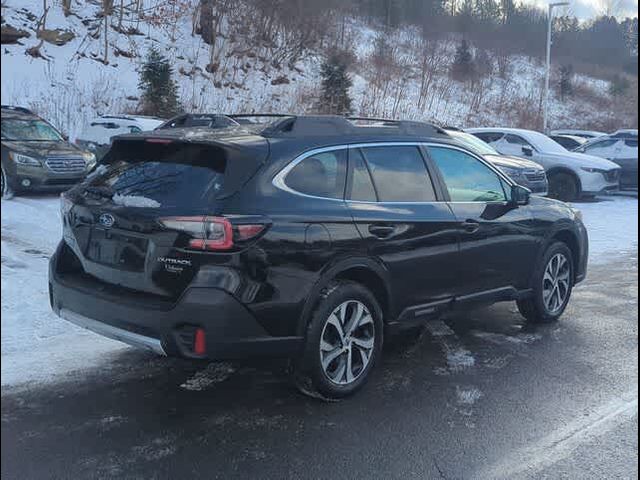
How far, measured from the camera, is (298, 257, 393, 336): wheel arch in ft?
13.1

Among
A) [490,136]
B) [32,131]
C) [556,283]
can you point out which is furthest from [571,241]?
[490,136]

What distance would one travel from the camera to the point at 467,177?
535 cm

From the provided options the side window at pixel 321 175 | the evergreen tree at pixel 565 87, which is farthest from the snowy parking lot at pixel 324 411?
the evergreen tree at pixel 565 87

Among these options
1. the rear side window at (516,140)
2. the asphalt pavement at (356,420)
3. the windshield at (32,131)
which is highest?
the rear side window at (516,140)

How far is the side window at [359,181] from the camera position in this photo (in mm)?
4375

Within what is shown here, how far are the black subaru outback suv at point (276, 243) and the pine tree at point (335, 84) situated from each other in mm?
5980

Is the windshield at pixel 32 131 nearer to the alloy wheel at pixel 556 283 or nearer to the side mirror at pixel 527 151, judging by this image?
the alloy wheel at pixel 556 283

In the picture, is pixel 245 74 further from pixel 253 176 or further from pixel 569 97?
pixel 569 97

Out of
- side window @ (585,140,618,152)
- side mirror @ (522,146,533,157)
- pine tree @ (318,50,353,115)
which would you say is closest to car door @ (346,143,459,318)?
pine tree @ (318,50,353,115)

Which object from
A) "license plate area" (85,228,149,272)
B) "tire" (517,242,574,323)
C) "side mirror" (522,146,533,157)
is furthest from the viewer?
"side mirror" (522,146,533,157)

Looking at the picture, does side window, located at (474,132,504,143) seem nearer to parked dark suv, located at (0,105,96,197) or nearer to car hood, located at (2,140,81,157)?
parked dark suv, located at (0,105,96,197)

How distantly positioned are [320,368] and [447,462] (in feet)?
3.19

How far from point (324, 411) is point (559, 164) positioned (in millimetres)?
12733

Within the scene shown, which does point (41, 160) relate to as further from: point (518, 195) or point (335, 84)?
point (518, 195)
